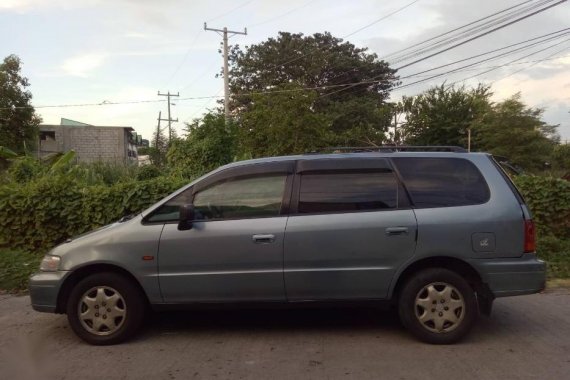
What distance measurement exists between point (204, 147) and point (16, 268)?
357 inches

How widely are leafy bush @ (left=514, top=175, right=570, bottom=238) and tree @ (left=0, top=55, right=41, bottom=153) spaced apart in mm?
31941

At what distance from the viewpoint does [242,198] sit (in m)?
5.13

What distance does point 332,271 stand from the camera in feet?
16.2

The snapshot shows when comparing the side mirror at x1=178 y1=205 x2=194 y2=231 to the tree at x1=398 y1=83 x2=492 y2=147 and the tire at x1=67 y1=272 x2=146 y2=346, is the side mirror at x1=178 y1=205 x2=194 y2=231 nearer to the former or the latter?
the tire at x1=67 y1=272 x2=146 y2=346

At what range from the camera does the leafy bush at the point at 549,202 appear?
28.9 feet

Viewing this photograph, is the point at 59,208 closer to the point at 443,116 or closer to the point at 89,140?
the point at 443,116

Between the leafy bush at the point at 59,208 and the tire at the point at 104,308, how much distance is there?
406 centimetres

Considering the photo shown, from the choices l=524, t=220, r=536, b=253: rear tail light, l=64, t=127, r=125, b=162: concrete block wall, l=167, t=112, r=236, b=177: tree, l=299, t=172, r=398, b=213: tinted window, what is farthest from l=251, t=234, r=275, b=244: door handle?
l=64, t=127, r=125, b=162: concrete block wall

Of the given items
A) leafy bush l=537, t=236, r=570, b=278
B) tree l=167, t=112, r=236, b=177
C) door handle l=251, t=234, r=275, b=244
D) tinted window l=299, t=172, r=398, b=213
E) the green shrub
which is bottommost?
leafy bush l=537, t=236, r=570, b=278

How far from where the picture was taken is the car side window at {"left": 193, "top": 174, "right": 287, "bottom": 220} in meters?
5.09

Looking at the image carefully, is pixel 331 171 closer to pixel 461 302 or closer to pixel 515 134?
pixel 461 302

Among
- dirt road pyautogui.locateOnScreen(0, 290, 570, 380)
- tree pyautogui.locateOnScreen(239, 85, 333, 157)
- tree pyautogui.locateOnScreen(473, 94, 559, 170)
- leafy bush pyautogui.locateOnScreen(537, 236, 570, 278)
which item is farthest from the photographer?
tree pyautogui.locateOnScreen(473, 94, 559, 170)

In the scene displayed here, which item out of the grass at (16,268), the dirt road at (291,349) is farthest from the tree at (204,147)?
the dirt road at (291,349)

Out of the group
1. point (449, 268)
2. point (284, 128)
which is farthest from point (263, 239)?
point (284, 128)
